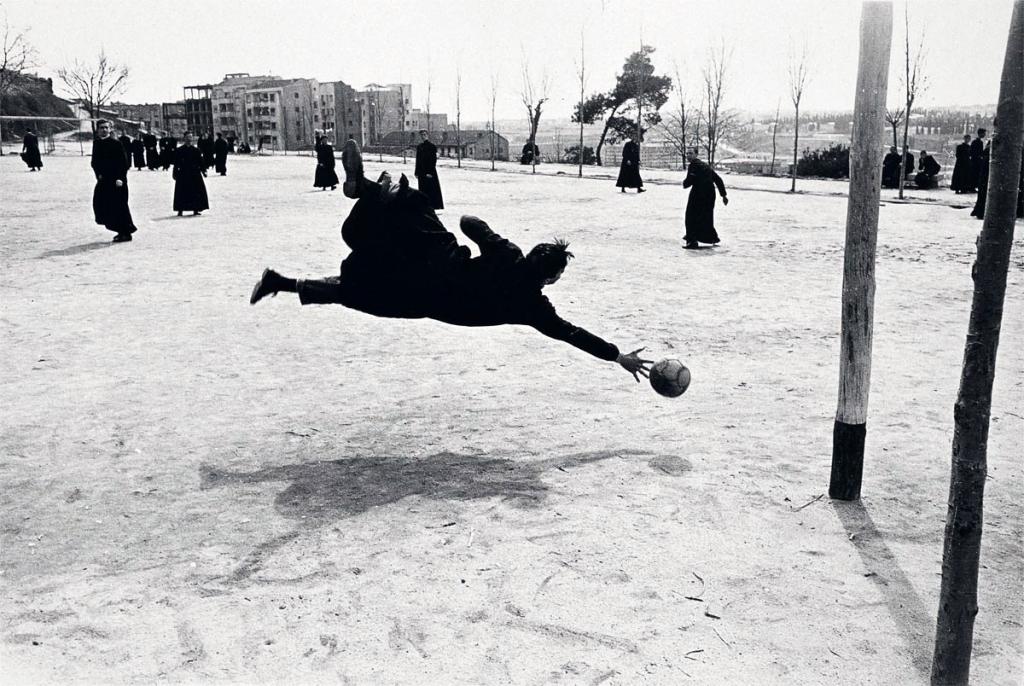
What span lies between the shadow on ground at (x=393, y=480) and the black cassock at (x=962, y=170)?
2256 cm

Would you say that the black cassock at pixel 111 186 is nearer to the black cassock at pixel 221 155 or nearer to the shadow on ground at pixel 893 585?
the shadow on ground at pixel 893 585

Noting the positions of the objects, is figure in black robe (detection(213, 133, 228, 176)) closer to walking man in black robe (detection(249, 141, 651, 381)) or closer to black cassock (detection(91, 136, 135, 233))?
black cassock (detection(91, 136, 135, 233))

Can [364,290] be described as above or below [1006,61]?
below

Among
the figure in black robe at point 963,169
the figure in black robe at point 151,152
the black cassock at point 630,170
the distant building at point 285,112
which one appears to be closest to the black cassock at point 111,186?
the black cassock at point 630,170

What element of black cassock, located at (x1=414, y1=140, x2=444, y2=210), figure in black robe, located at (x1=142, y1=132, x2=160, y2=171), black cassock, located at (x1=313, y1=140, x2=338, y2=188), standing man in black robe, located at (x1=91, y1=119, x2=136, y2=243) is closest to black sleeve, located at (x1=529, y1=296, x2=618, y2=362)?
standing man in black robe, located at (x1=91, y1=119, x2=136, y2=243)

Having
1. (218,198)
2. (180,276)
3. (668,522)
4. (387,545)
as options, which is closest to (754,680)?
(668,522)

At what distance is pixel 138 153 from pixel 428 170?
791 inches

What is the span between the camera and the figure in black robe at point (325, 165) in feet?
83.1

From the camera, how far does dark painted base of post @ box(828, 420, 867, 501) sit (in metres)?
4.65

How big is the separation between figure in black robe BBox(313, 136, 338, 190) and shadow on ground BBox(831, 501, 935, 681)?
22.3 meters

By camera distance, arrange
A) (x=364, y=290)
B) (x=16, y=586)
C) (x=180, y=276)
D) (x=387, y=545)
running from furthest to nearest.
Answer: (x=180, y=276)
(x=364, y=290)
(x=387, y=545)
(x=16, y=586)

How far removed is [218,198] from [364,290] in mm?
19634

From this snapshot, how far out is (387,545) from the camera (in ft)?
13.7

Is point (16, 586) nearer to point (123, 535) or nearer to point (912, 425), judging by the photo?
point (123, 535)
